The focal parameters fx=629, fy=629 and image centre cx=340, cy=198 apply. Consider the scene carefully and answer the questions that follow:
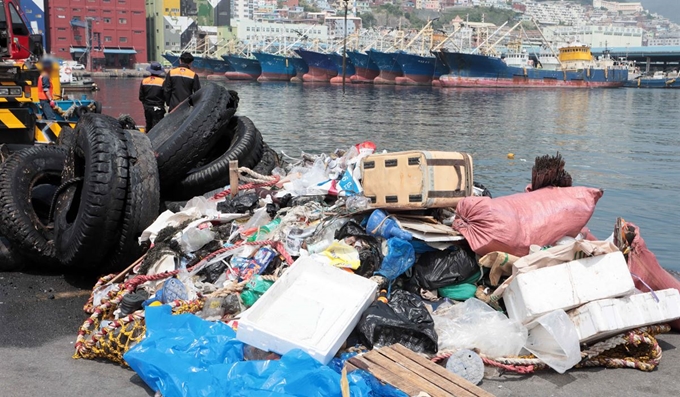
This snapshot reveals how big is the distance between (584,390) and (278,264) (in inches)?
89.7

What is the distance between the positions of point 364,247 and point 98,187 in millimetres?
2187

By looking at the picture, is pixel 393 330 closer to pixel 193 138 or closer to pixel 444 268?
pixel 444 268

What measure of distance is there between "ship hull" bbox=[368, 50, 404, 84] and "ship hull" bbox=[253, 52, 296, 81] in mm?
10583

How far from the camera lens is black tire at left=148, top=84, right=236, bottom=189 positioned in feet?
21.2

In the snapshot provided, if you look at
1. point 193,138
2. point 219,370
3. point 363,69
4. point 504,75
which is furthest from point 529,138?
point 363,69

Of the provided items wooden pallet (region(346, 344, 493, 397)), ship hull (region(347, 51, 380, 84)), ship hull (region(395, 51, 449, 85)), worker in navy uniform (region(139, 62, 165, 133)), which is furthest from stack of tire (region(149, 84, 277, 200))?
ship hull (region(347, 51, 380, 84))

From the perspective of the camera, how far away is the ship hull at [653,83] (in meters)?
65.1

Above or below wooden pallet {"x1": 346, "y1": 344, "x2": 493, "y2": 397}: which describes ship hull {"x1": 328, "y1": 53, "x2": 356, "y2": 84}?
above

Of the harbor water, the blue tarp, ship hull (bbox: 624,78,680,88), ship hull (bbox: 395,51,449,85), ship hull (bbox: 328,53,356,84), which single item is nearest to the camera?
the blue tarp

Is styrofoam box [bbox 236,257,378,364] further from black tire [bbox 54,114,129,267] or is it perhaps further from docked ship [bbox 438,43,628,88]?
docked ship [bbox 438,43,628,88]

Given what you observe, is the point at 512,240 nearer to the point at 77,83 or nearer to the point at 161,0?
the point at 77,83

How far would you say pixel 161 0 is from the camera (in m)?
79.9

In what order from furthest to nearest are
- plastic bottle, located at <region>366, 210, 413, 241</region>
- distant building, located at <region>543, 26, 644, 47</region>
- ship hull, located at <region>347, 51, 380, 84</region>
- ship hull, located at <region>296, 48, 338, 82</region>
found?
distant building, located at <region>543, 26, 644, 47</region> → ship hull, located at <region>296, 48, 338, 82</region> → ship hull, located at <region>347, 51, 380, 84</region> → plastic bottle, located at <region>366, 210, 413, 241</region>

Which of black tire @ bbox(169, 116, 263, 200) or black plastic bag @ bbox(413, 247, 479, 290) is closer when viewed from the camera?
black plastic bag @ bbox(413, 247, 479, 290)
